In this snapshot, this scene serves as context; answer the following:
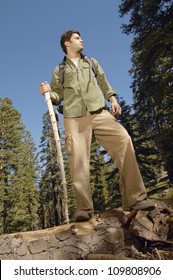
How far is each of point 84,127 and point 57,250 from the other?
1.74 metres

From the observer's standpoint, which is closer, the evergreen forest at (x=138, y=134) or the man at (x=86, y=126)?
the man at (x=86, y=126)

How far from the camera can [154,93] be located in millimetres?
12219

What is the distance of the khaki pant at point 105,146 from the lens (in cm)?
359

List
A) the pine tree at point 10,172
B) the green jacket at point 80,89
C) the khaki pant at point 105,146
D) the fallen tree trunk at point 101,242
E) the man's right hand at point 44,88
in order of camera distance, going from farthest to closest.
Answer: the pine tree at point 10,172
the man's right hand at point 44,88
the green jacket at point 80,89
the khaki pant at point 105,146
the fallen tree trunk at point 101,242

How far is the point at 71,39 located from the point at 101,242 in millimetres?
3102

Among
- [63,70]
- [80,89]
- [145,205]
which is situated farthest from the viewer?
[63,70]

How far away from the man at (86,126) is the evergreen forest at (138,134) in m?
3.17

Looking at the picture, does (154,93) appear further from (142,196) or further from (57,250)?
(57,250)

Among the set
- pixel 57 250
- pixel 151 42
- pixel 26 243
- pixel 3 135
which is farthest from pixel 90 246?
pixel 3 135

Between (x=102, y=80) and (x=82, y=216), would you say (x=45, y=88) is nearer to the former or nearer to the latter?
(x=102, y=80)

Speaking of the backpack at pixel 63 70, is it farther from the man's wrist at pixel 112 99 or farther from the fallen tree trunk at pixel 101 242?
the fallen tree trunk at pixel 101 242

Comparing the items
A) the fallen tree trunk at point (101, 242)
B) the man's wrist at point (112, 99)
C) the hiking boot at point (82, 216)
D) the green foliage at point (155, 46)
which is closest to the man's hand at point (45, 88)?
the man's wrist at point (112, 99)

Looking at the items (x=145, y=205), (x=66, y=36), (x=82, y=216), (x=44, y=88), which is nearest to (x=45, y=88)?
(x=44, y=88)

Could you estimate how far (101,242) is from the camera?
301 centimetres
